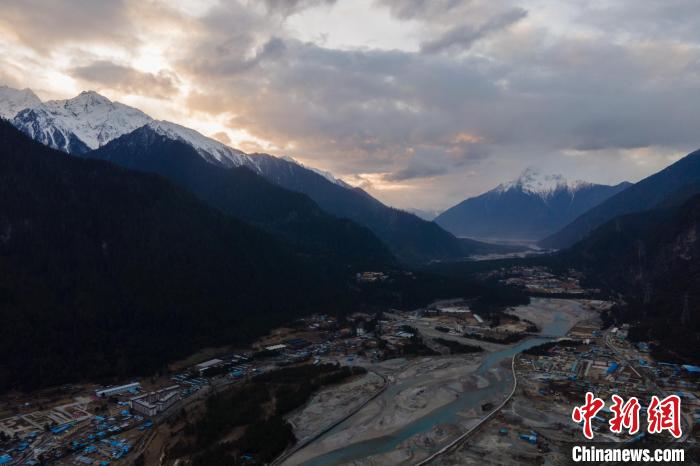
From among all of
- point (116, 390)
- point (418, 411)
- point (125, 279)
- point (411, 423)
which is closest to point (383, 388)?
point (418, 411)

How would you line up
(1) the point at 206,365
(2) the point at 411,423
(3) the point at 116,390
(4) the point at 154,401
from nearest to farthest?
(2) the point at 411,423 → (4) the point at 154,401 → (3) the point at 116,390 → (1) the point at 206,365

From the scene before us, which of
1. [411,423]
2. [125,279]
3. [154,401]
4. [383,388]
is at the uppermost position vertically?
[125,279]

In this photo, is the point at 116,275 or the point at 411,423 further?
the point at 116,275

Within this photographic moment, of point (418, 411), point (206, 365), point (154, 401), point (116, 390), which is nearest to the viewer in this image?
point (418, 411)

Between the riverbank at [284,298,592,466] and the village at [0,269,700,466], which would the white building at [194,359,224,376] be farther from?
the riverbank at [284,298,592,466]

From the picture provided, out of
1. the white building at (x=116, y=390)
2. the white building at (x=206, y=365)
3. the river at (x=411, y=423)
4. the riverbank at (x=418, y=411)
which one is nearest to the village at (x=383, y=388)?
the white building at (x=116, y=390)

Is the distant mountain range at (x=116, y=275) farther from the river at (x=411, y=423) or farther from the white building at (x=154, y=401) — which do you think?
the river at (x=411, y=423)

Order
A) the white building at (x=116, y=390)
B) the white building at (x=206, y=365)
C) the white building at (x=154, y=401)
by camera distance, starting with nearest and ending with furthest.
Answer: the white building at (x=154, y=401)
the white building at (x=116, y=390)
the white building at (x=206, y=365)

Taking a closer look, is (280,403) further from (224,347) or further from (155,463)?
(224,347)

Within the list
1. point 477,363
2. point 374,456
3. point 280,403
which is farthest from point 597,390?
point 280,403

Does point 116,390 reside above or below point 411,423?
above

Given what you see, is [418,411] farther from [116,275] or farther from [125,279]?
[116,275]
